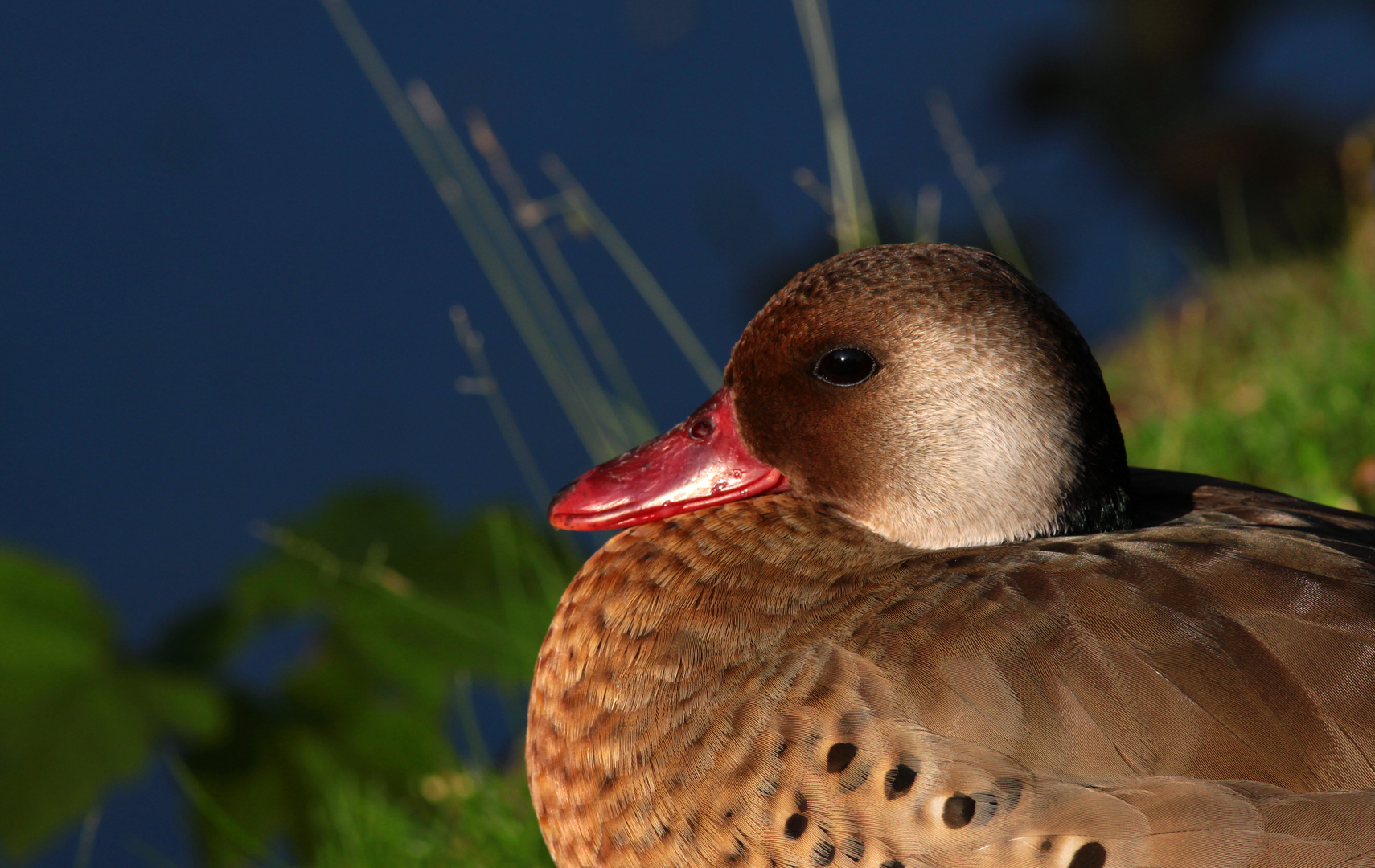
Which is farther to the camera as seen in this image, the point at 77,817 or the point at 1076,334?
the point at 77,817

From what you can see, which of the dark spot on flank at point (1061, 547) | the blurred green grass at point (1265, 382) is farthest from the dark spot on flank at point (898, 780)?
the blurred green grass at point (1265, 382)

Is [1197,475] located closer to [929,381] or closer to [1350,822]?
[929,381]

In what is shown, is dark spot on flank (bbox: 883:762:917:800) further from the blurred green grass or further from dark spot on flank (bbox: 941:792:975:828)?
the blurred green grass

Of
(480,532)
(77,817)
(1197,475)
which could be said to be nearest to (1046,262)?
(480,532)

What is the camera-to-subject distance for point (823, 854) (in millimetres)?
1316

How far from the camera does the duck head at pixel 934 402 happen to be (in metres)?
1.59

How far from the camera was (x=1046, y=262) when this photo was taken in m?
6.20

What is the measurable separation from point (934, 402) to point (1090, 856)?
0.62 metres

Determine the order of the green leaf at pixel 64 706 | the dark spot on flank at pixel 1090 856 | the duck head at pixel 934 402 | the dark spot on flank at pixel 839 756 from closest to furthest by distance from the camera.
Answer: the dark spot on flank at pixel 1090 856, the dark spot on flank at pixel 839 756, the duck head at pixel 934 402, the green leaf at pixel 64 706

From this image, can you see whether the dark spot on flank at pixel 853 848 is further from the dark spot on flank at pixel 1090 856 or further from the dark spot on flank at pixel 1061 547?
the dark spot on flank at pixel 1061 547

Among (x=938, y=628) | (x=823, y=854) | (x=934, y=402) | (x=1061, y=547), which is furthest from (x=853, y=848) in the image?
(x=934, y=402)

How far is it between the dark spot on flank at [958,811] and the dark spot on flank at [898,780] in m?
0.04

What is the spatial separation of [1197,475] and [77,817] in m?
2.43

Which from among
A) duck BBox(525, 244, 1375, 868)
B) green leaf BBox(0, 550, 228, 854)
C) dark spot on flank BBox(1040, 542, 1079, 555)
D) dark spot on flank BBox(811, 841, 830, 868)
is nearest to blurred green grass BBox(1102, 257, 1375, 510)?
duck BBox(525, 244, 1375, 868)
